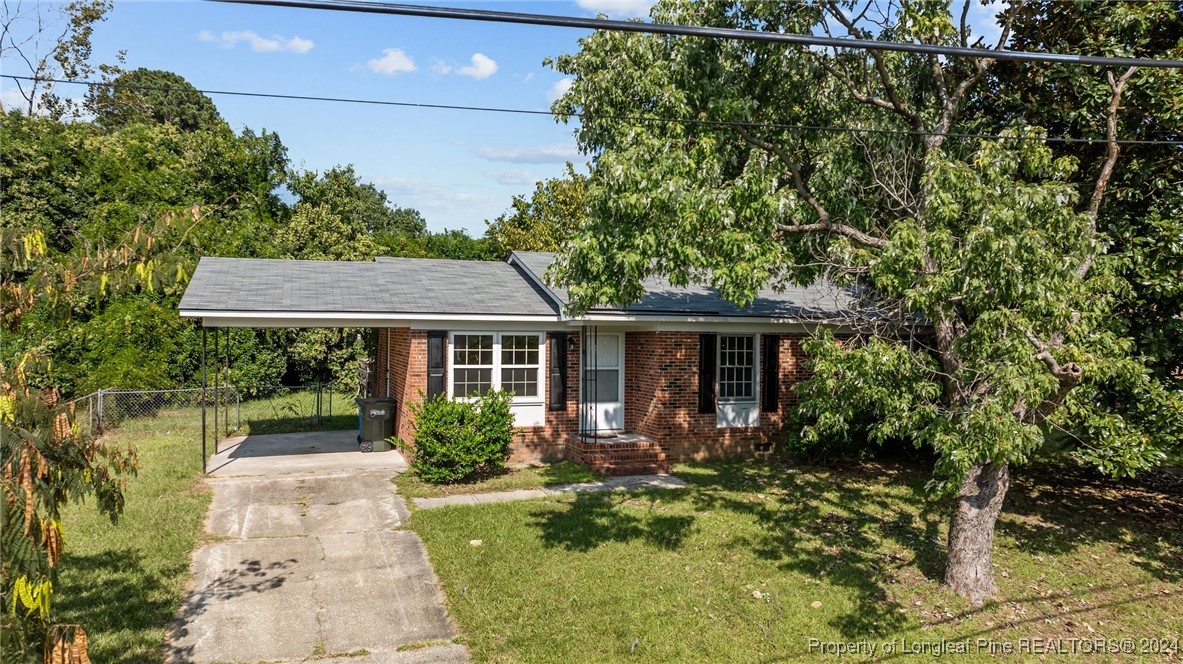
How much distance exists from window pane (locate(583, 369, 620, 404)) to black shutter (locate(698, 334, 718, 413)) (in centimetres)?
165

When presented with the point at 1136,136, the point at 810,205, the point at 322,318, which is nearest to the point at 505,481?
the point at 322,318

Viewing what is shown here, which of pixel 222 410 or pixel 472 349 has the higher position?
pixel 472 349

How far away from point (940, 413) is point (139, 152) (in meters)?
28.9

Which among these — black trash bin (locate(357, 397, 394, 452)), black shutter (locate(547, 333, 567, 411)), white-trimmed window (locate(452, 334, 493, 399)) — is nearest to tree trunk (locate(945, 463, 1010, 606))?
black shutter (locate(547, 333, 567, 411))

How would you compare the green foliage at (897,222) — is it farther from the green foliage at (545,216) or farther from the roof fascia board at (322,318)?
the green foliage at (545,216)

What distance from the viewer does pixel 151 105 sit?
4316cm

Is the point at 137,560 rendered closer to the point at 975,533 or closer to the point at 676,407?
the point at 975,533

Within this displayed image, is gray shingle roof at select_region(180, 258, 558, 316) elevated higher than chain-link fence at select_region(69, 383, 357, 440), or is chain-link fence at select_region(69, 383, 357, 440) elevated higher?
gray shingle roof at select_region(180, 258, 558, 316)

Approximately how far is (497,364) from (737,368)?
15.9 ft

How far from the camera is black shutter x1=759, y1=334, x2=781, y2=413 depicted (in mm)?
15125

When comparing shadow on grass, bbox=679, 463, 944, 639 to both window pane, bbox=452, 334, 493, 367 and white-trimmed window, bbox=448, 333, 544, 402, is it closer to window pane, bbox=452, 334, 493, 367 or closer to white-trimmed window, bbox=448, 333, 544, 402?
white-trimmed window, bbox=448, 333, 544, 402

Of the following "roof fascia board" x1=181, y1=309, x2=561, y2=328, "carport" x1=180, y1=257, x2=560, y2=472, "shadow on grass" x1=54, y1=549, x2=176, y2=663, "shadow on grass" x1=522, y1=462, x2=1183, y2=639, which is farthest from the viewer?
"carport" x1=180, y1=257, x2=560, y2=472

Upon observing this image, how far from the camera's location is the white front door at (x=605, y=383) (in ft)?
47.9

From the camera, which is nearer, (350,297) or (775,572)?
(775,572)
